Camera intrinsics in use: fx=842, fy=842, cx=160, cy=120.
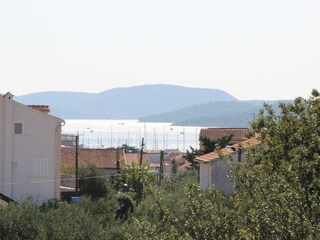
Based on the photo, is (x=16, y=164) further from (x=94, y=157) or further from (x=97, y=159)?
(x=94, y=157)

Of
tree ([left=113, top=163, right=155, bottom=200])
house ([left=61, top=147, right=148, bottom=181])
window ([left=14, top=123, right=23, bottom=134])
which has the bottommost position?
tree ([left=113, top=163, right=155, bottom=200])

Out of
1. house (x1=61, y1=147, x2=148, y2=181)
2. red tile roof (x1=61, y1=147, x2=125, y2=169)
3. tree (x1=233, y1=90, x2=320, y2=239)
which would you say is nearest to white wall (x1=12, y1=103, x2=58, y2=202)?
house (x1=61, y1=147, x2=148, y2=181)

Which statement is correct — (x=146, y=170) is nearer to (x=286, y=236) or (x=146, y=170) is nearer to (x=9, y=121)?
(x=9, y=121)

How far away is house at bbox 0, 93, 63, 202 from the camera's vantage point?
1964 inches

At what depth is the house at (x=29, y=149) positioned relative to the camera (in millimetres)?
49875

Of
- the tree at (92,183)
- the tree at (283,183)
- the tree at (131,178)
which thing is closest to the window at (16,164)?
the tree at (92,183)

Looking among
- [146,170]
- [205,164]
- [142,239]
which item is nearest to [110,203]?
[205,164]

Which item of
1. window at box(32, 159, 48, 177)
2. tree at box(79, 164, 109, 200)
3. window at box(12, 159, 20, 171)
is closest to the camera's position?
window at box(12, 159, 20, 171)

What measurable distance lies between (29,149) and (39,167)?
1.24 m

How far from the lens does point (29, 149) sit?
5056 centimetres

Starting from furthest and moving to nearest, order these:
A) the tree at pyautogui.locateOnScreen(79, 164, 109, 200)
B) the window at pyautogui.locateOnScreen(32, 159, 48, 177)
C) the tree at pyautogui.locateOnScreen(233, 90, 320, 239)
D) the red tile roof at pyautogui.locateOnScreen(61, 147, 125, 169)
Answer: the red tile roof at pyautogui.locateOnScreen(61, 147, 125, 169)
the tree at pyautogui.locateOnScreen(79, 164, 109, 200)
the window at pyautogui.locateOnScreen(32, 159, 48, 177)
the tree at pyautogui.locateOnScreen(233, 90, 320, 239)

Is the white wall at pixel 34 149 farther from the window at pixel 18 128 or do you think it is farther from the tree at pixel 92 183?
the tree at pixel 92 183

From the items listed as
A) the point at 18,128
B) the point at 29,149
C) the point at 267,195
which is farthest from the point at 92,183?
the point at 267,195

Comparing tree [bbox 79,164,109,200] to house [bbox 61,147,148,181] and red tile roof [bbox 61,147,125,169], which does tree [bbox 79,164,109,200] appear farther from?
red tile roof [bbox 61,147,125,169]
